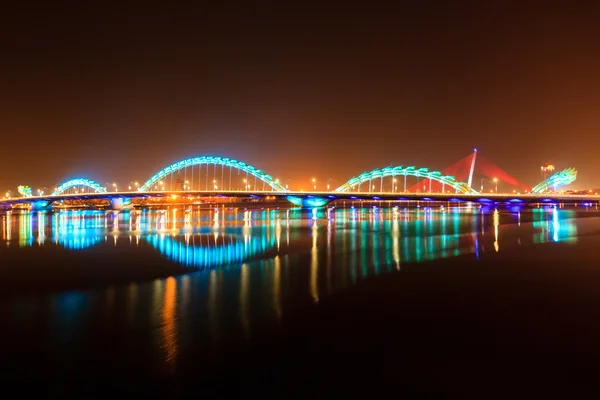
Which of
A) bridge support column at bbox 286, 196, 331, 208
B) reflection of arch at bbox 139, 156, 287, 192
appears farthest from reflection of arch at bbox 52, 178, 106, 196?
bridge support column at bbox 286, 196, 331, 208

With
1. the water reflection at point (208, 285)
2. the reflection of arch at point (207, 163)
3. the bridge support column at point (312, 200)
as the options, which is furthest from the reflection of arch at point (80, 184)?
the water reflection at point (208, 285)

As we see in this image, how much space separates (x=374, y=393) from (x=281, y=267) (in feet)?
27.3

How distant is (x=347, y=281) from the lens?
11016 mm

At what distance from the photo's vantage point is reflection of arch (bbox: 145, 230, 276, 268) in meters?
14.6

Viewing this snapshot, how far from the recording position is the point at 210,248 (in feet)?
59.3

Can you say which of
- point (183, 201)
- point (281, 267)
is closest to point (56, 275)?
point (281, 267)

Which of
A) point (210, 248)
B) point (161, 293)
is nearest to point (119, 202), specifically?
point (210, 248)

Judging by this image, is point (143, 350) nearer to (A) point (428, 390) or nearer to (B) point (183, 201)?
(A) point (428, 390)

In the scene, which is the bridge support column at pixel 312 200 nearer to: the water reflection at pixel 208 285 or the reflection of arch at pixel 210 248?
the reflection of arch at pixel 210 248

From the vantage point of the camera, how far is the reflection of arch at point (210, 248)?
1463 cm

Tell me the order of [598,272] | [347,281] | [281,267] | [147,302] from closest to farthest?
1. [147,302]
2. [347,281]
3. [598,272]
4. [281,267]

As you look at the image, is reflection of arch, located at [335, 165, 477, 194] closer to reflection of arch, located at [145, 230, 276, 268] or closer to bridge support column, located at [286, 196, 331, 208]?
bridge support column, located at [286, 196, 331, 208]

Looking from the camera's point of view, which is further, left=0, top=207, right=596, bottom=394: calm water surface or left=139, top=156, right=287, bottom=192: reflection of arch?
left=139, top=156, right=287, bottom=192: reflection of arch

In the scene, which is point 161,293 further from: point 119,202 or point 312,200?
point 119,202
